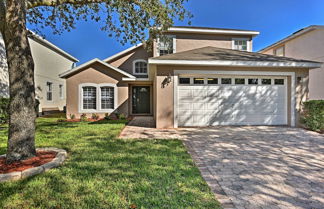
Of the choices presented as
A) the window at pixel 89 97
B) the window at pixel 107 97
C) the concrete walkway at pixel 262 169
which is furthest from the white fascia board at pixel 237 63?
the window at pixel 89 97

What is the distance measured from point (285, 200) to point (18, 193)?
12.5 feet

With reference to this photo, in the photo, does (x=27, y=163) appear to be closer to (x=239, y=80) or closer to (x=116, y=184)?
(x=116, y=184)

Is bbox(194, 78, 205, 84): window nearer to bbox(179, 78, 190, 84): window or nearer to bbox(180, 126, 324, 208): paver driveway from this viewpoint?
bbox(179, 78, 190, 84): window

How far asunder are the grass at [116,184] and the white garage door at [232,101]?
380cm

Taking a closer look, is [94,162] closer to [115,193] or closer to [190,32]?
[115,193]

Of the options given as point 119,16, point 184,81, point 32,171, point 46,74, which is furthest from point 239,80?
point 46,74

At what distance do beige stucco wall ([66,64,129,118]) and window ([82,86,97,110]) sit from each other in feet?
1.43

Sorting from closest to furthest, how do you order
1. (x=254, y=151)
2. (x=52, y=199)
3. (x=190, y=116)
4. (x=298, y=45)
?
(x=52, y=199) → (x=254, y=151) → (x=190, y=116) → (x=298, y=45)

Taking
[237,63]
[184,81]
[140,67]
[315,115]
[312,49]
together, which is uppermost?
[312,49]

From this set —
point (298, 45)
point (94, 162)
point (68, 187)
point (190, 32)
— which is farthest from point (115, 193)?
point (298, 45)

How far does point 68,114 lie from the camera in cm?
1156

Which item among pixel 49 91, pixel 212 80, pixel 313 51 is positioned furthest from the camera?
pixel 49 91

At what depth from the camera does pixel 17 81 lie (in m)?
3.47

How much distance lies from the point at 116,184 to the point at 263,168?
2.88m
